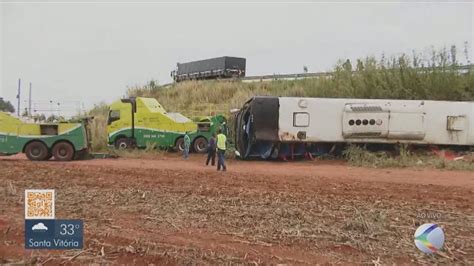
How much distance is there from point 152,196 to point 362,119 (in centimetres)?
1359

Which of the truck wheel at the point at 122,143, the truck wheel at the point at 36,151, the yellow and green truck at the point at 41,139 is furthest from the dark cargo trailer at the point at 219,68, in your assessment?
the truck wheel at the point at 36,151

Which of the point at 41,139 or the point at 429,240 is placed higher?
the point at 41,139

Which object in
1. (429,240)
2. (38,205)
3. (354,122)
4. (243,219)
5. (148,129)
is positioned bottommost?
(243,219)

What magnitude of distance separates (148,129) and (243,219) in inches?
771

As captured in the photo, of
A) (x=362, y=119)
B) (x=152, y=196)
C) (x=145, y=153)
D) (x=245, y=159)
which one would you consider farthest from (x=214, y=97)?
(x=152, y=196)

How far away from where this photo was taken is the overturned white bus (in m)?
21.8

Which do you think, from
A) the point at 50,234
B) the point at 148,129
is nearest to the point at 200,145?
the point at 148,129

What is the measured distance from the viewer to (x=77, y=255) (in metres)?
5.92

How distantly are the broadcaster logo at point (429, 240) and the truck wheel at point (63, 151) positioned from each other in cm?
1807

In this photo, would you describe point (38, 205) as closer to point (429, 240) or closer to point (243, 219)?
point (243, 219)

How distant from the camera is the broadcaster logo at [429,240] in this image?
6.33 metres

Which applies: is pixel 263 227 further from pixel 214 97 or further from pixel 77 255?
pixel 214 97

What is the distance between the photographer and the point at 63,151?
22234mm

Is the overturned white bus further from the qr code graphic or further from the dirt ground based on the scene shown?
the qr code graphic
